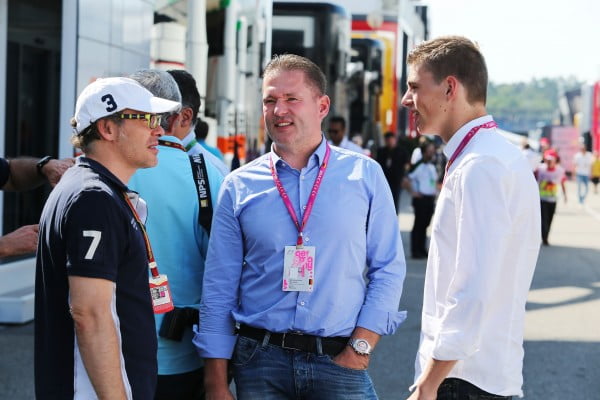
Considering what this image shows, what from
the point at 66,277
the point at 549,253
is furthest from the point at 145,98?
the point at 549,253

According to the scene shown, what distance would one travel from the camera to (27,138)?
10.6 m

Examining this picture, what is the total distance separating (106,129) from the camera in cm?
288

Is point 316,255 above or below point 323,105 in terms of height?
below

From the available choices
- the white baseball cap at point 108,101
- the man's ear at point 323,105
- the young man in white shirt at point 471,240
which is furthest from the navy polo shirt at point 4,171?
the young man in white shirt at point 471,240

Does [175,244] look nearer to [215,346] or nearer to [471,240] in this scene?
[215,346]

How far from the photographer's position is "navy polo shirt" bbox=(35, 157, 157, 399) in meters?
2.67

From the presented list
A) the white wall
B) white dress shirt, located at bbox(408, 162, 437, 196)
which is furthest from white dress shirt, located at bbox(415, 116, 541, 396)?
white dress shirt, located at bbox(408, 162, 437, 196)

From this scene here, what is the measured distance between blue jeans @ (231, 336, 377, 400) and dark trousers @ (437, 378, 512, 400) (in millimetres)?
441

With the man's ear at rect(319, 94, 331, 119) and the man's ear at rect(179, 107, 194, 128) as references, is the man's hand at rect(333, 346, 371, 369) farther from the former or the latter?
the man's ear at rect(179, 107, 194, 128)

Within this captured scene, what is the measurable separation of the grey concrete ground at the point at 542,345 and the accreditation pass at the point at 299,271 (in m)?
→ 3.46

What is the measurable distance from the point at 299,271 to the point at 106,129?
78 cm

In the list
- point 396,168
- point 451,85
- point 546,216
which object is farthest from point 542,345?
point 396,168

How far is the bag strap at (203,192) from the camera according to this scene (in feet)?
12.0

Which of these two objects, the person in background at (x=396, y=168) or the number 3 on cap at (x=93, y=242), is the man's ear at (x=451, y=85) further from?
the person in background at (x=396, y=168)
